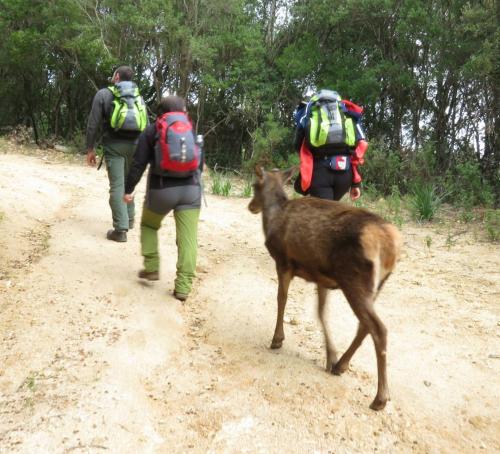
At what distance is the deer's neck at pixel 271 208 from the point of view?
4.50m

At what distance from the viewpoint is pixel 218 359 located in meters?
4.38

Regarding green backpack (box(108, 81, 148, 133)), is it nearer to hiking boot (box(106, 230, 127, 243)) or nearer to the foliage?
hiking boot (box(106, 230, 127, 243))

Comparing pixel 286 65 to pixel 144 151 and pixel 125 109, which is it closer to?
pixel 125 109

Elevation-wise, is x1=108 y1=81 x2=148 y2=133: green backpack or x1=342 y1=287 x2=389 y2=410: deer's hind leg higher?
x1=108 y1=81 x2=148 y2=133: green backpack

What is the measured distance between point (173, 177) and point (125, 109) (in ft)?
6.13

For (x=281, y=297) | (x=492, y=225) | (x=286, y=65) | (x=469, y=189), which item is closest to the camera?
(x=281, y=297)

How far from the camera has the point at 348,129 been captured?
554 cm

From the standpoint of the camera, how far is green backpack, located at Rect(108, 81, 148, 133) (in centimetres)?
641

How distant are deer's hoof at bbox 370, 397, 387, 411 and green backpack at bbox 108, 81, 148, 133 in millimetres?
4405

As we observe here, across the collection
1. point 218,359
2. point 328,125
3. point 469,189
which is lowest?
point 218,359

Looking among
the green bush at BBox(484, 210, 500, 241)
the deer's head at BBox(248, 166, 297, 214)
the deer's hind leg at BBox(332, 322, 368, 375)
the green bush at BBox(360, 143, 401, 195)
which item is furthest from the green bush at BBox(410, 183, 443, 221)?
the deer's hind leg at BBox(332, 322, 368, 375)

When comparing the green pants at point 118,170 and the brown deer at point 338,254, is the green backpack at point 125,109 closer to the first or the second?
the green pants at point 118,170

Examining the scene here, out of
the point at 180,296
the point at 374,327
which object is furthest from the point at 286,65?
the point at 374,327

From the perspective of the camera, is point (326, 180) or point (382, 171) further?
point (382, 171)
